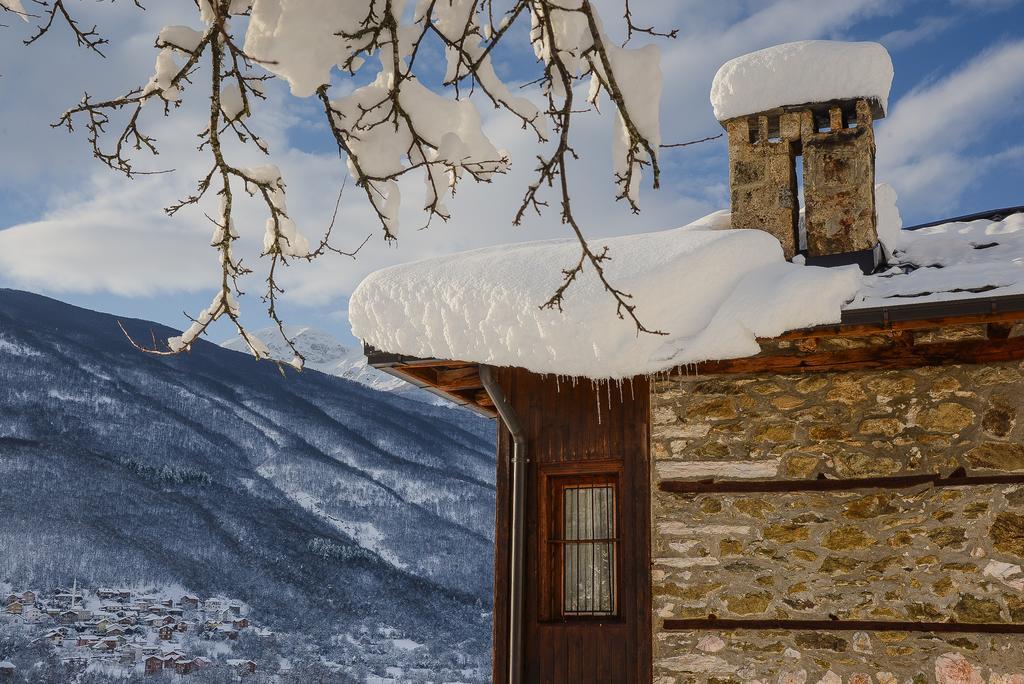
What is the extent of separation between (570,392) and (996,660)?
2.51 meters

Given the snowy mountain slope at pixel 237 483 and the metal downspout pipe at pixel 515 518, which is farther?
the snowy mountain slope at pixel 237 483

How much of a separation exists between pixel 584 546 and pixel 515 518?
42 centimetres

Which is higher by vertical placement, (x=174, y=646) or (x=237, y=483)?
(x=237, y=483)

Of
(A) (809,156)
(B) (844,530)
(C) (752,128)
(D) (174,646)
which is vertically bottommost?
(D) (174,646)

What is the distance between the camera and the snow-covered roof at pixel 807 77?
572 cm

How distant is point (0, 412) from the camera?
2794cm

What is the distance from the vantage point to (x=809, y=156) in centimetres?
570

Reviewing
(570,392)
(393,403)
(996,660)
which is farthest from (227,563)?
(996,660)

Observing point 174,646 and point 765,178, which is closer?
point 765,178

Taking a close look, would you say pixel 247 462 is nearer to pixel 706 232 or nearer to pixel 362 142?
pixel 706 232

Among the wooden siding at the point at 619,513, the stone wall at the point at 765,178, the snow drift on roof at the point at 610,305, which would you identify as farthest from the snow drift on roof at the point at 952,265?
the wooden siding at the point at 619,513

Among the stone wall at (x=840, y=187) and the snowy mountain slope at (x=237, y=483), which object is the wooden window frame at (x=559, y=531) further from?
the snowy mountain slope at (x=237, y=483)

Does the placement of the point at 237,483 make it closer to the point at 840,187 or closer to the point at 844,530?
the point at 840,187

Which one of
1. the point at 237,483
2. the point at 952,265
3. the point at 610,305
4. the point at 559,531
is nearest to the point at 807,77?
the point at 952,265
